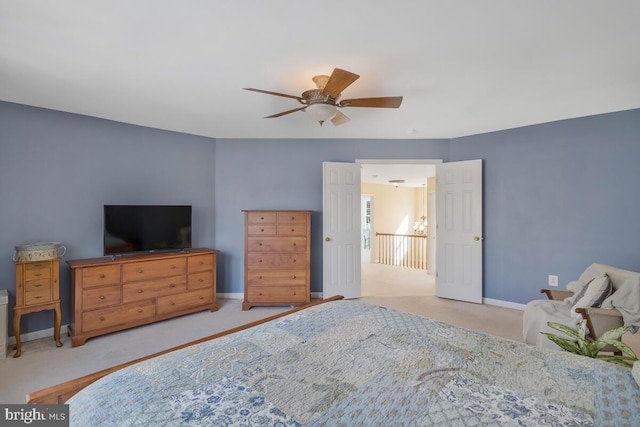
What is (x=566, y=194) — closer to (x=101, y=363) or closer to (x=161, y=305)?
(x=161, y=305)

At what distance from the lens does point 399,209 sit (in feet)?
35.9

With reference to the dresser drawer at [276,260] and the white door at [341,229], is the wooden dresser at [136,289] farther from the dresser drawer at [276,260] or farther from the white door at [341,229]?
the white door at [341,229]

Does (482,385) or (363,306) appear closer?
(482,385)

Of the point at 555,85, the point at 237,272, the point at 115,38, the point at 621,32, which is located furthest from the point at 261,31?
the point at 237,272

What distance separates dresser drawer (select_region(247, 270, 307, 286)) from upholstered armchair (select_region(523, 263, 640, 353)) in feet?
8.47

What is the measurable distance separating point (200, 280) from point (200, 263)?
22 centimetres

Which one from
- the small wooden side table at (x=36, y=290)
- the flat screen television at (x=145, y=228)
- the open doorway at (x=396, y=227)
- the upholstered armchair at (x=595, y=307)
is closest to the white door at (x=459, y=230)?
the open doorway at (x=396, y=227)

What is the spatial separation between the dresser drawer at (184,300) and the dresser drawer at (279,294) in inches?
21.4

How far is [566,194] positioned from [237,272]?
4521 mm

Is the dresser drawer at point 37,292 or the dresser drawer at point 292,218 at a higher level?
the dresser drawer at point 292,218

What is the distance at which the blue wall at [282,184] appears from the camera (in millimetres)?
3301

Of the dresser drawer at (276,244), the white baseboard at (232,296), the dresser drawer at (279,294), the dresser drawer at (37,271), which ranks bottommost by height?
the white baseboard at (232,296)

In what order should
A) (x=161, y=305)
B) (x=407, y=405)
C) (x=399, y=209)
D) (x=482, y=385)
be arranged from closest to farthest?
1. (x=407, y=405)
2. (x=482, y=385)
3. (x=161, y=305)
4. (x=399, y=209)


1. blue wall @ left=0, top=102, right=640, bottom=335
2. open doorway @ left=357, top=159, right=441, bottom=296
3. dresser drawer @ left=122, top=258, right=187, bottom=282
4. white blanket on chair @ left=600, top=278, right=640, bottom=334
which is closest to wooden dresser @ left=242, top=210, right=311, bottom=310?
blue wall @ left=0, top=102, right=640, bottom=335
